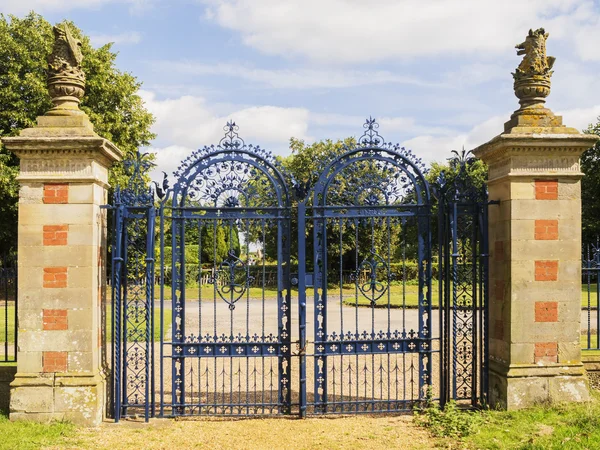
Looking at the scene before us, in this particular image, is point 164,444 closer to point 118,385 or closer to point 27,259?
point 118,385

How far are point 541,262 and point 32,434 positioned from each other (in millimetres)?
6148

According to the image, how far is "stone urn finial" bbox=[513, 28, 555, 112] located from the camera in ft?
22.1

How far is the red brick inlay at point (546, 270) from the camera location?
663 cm

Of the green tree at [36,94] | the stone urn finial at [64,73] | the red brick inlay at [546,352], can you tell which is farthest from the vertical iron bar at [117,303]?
the green tree at [36,94]

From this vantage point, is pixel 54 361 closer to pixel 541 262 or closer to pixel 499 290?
pixel 499 290

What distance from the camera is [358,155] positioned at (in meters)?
7.11

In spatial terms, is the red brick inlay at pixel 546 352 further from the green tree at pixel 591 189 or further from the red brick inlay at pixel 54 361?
the green tree at pixel 591 189

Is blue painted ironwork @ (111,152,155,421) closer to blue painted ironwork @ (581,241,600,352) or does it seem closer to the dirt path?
the dirt path

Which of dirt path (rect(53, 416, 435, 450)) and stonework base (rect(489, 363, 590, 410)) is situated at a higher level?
stonework base (rect(489, 363, 590, 410))

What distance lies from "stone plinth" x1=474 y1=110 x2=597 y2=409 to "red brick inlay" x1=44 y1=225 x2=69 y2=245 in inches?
207

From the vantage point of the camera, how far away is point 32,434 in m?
5.90

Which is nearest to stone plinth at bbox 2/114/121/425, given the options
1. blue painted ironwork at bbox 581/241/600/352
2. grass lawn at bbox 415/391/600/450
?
grass lawn at bbox 415/391/600/450

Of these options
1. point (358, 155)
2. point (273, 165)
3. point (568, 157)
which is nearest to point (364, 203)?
point (358, 155)

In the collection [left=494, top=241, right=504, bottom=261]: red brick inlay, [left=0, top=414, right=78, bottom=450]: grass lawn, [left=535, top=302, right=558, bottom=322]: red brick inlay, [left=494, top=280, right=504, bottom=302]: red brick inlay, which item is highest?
[left=494, top=241, right=504, bottom=261]: red brick inlay
